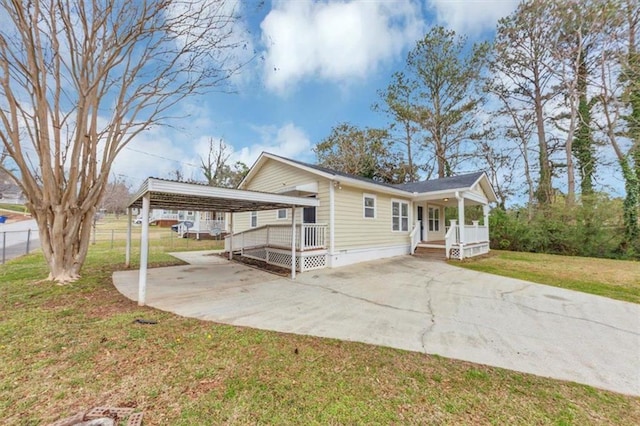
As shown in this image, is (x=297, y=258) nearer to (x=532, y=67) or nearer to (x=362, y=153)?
(x=362, y=153)

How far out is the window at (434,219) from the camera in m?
14.7

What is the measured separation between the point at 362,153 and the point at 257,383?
73.8ft

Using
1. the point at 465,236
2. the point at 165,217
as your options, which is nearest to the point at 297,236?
the point at 465,236

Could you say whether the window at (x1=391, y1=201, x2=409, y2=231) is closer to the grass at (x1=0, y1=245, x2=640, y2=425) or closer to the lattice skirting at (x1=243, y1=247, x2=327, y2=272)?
the lattice skirting at (x1=243, y1=247, x2=327, y2=272)

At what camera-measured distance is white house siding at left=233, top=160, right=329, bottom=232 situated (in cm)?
942

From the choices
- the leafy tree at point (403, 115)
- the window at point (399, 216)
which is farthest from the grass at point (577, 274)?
the leafy tree at point (403, 115)

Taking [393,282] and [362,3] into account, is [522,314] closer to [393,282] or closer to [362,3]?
[393,282]

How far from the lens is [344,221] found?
9.59 m

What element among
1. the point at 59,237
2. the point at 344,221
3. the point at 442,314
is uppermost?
the point at 344,221

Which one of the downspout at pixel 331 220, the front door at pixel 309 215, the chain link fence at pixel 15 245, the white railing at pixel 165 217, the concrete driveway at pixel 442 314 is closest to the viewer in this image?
the concrete driveway at pixel 442 314

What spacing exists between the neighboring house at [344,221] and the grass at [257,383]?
510cm

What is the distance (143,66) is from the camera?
783 centimetres

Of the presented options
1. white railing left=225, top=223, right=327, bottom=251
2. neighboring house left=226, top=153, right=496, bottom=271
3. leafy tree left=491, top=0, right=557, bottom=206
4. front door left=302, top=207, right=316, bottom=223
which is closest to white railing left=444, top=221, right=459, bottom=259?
neighboring house left=226, top=153, right=496, bottom=271

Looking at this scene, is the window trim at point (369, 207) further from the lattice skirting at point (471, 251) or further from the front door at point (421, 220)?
the front door at point (421, 220)
